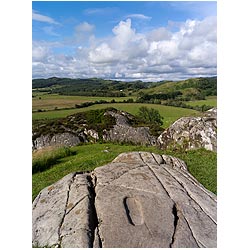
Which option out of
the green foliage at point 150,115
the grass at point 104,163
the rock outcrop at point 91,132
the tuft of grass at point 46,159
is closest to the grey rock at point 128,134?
the rock outcrop at point 91,132

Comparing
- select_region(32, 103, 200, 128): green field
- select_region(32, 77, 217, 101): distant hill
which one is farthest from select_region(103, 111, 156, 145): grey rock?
select_region(32, 77, 217, 101): distant hill

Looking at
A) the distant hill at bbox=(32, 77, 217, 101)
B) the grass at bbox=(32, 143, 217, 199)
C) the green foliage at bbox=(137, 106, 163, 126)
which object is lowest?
the grass at bbox=(32, 143, 217, 199)

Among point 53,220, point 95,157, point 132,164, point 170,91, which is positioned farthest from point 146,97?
point 53,220

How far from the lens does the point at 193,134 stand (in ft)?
59.1

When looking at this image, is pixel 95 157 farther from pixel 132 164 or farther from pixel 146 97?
pixel 146 97

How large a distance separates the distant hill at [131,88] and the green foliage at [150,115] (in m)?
2.67

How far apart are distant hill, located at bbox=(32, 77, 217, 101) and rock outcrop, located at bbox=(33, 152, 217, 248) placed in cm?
480

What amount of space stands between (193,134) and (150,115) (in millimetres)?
7389

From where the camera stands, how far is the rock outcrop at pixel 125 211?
657cm

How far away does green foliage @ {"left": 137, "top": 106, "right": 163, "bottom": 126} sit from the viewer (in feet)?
80.7

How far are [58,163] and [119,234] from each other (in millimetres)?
9763

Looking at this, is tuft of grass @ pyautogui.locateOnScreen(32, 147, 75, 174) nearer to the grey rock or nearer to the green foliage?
the grey rock

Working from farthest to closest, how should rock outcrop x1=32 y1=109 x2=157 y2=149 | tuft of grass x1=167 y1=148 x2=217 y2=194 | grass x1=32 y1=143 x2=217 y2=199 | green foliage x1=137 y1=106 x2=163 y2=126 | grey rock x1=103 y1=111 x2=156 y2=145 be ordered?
green foliage x1=137 y1=106 x2=163 y2=126 → grey rock x1=103 y1=111 x2=156 y2=145 → rock outcrop x1=32 y1=109 x2=157 y2=149 → grass x1=32 y1=143 x2=217 y2=199 → tuft of grass x1=167 y1=148 x2=217 y2=194

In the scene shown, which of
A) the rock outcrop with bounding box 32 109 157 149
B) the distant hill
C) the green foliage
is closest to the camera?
the distant hill
